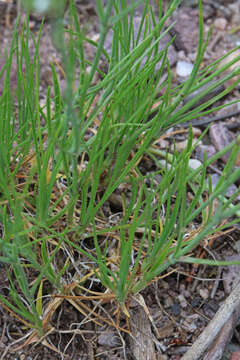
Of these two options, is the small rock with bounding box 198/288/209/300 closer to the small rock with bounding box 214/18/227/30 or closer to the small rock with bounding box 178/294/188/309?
the small rock with bounding box 178/294/188/309

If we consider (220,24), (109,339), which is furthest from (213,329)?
(220,24)

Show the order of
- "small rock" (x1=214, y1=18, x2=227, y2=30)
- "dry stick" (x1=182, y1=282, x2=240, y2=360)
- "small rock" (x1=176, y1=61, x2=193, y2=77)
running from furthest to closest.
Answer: "small rock" (x1=214, y1=18, x2=227, y2=30)
"small rock" (x1=176, y1=61, x2=193, y2=77)
"dry stick" (x1=182, y1=282, x2=240, y2=360)

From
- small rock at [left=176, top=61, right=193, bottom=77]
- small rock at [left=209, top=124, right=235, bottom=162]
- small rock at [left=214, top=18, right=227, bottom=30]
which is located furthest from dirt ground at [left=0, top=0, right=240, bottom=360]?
small rock at [left=214, top=18, right=227, bottom=30]

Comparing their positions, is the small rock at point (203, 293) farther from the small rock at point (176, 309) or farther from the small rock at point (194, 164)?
the small rock at point (194, 164)

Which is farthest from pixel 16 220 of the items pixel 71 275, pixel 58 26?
pixel 71 275

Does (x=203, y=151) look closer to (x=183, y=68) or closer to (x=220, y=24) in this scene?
(x=183, y=68)
